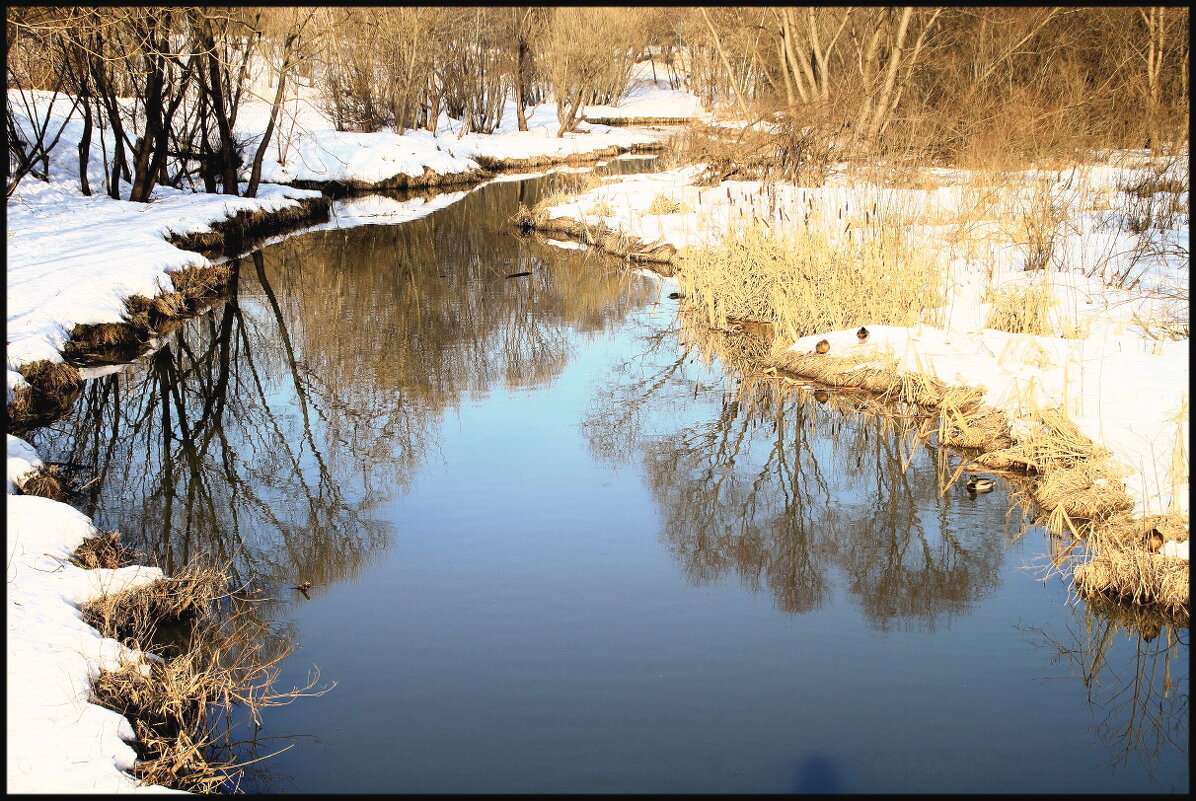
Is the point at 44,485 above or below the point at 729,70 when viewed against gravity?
below

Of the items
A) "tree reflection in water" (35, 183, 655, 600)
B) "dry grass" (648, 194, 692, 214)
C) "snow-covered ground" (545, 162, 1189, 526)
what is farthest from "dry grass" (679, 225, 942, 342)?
"dry grass" (648, 194, 692, 214)

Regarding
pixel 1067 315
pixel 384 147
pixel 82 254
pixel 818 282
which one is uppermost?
pixel 384 147

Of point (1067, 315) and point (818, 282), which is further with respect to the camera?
point (818, 282)

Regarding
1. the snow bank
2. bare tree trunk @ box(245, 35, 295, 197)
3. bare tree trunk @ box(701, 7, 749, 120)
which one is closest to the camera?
the snow bank

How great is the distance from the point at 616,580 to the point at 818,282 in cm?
546

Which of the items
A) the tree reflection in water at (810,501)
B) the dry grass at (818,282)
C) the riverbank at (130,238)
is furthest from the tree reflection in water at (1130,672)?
the riverbank at (130,238)

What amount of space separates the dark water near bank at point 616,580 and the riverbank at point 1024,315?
44 centimetres

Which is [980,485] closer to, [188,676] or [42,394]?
[188,676]

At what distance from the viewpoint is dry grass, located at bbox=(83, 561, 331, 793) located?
364 centimetres

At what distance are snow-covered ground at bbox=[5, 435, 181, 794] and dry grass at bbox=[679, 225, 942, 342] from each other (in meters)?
6.66

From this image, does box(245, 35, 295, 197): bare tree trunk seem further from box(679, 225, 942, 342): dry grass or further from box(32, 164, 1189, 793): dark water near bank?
box(679, 225, 942, 342): dry grass

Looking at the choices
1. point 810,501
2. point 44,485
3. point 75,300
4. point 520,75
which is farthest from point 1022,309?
point 520,75

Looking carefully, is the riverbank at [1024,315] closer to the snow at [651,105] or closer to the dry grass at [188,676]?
the dry grass at [188,676]

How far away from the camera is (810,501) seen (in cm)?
657
